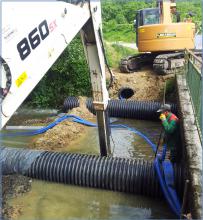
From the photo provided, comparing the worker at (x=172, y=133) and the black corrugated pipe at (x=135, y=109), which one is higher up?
the worker at (x=172, y=133)

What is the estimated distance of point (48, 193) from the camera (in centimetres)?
628

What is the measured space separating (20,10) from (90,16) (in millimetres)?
2370

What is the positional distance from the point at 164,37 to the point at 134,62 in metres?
1.95

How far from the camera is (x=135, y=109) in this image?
436 inches

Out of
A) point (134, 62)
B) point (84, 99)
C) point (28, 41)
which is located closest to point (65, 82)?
point (84, 99)

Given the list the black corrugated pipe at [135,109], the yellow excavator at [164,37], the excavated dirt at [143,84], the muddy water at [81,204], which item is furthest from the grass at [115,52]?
the muddy water at [81,204]

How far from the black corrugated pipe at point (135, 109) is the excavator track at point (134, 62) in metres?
3.06

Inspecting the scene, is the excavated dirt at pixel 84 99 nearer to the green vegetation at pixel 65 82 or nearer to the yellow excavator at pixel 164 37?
the yellow excavator at pixel 164 37

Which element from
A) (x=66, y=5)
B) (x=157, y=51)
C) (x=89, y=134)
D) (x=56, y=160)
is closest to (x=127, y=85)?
(x=157, y=51)

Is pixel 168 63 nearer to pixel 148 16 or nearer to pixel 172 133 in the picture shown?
pixel 148 16

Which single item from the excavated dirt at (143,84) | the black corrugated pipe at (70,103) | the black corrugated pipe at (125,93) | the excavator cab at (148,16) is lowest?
the black corrugated pipe at (125,93)

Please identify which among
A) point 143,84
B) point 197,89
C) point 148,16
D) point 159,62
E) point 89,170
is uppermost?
point 197,89

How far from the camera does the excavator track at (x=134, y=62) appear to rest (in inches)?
557

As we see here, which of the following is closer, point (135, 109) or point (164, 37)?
point (135, 109)
